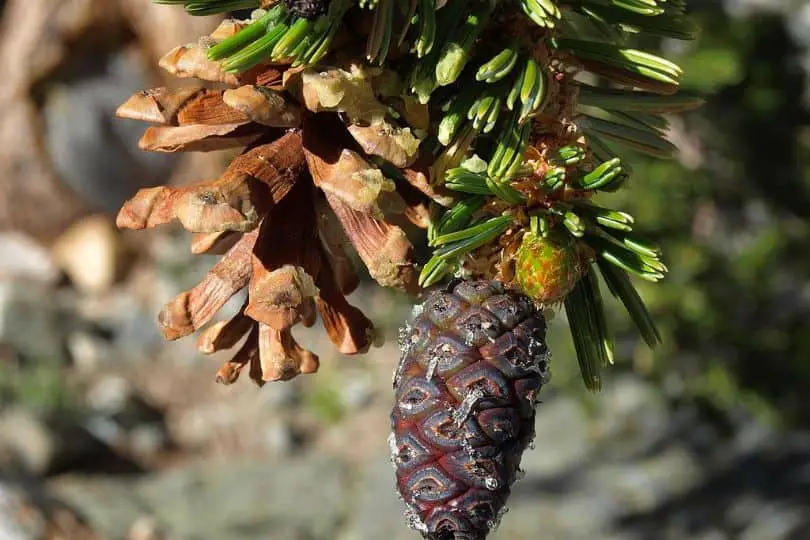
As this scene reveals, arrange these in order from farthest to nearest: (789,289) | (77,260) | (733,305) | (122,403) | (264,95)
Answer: (77,260)
(122,403)
(789,289)
(733,305)
(264,95)

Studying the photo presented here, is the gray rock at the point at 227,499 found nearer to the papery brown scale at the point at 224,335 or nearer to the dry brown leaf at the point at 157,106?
the papery brown scale at the point at 224,335

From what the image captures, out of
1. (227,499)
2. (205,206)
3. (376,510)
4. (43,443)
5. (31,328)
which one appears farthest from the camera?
(31,328)

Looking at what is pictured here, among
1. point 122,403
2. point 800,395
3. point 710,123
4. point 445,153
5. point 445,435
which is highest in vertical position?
point 445,153

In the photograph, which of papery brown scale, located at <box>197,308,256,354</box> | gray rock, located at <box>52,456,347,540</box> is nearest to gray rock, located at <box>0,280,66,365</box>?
gray rock, located at <box>52,456,347,540</box>

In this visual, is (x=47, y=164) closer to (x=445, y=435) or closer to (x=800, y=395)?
(x=800, y=395)

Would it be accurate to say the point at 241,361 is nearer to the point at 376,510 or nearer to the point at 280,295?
the point at 280,295

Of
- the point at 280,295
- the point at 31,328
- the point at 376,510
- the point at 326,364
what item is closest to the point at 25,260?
the point at 31,328

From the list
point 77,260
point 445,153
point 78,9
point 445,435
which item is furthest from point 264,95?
point 77,260
